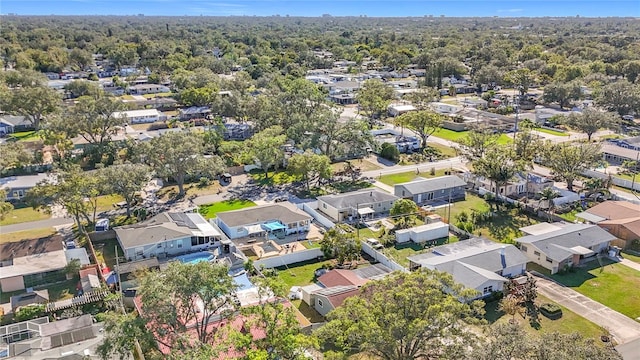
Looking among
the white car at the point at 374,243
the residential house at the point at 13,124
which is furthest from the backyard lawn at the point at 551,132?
the residential house at the point at 13,124

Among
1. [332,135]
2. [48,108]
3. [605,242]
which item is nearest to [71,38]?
[48,108]

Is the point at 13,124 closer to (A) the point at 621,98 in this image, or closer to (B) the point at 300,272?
(B) the point at 300,272

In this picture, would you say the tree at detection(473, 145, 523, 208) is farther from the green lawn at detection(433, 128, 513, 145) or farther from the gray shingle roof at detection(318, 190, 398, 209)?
the green lawn at detection(433, 128, 513, 145)

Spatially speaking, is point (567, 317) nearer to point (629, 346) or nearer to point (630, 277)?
point (629, 346)

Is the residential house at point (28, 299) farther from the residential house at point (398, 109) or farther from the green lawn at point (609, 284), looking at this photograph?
the residential house at point (398, 109)

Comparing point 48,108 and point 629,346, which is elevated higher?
point 48,108

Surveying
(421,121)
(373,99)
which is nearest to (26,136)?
(373,99)

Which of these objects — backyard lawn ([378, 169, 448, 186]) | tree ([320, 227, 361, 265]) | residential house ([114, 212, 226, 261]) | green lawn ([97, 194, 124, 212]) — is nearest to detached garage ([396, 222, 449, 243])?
tree ([320, 227, 361, 265])
